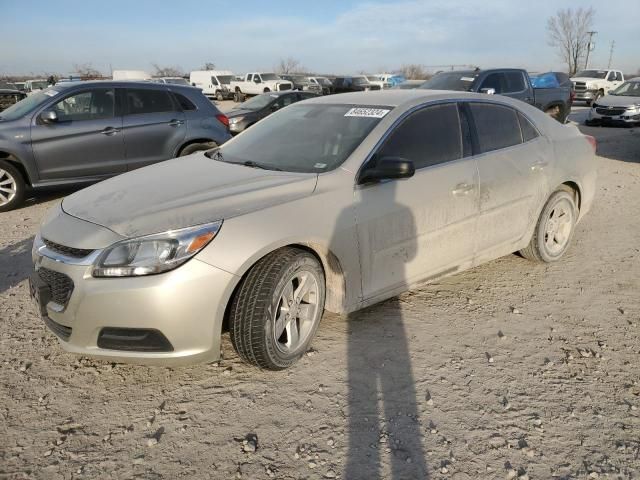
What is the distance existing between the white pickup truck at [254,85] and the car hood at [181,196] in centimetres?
2999

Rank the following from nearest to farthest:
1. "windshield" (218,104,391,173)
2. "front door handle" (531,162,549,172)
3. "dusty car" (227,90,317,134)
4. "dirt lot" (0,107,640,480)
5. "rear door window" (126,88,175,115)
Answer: "dirt lot" (0,107,640,480), "windshield" (218,104,391,173), "front door handle" (531,162,549,172), "rear door window" (126,88,175,115), "dusty car" (227,90,317,134)

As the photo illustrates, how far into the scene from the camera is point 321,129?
144 inches

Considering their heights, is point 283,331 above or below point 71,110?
below

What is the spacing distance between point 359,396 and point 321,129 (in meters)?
1.91

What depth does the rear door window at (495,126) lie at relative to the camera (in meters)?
3.93

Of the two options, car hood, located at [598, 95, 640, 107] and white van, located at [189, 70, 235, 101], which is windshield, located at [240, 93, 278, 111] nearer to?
car hood, located at [598, 95, 640, 107]

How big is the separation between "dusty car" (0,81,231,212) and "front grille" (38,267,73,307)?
174 inches

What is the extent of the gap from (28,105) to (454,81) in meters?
8.37

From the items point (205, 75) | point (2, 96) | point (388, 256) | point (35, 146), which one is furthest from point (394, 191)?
point (205, 75)

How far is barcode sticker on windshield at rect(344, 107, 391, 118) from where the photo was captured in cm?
349

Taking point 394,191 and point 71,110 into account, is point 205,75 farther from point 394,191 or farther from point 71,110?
point 394,191

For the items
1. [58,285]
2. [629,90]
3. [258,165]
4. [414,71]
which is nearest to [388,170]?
[258,165]

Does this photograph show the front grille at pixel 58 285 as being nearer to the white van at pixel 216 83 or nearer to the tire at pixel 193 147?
the tire at pixel 193 147

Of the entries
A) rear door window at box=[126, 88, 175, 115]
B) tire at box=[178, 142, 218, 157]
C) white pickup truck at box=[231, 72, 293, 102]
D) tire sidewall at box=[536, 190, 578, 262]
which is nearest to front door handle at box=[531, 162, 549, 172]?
tire sidewall at box=[536, 190, 578, 262]
